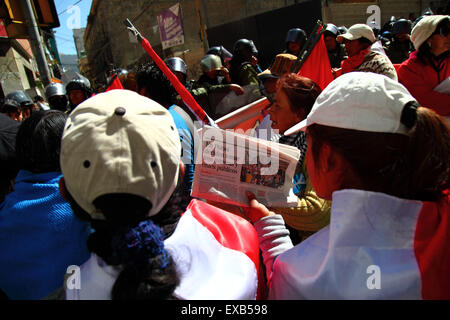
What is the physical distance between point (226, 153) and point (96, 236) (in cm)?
79

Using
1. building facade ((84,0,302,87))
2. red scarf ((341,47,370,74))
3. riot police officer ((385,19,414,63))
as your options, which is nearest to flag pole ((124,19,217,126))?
red scarf ((341,47,370,74))

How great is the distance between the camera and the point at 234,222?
1.25m

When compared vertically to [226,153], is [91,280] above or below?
below

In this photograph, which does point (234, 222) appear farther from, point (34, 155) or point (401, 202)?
point (34, 155)

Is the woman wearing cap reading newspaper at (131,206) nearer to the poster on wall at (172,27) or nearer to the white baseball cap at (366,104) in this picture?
the white baseball cap at (366,104)

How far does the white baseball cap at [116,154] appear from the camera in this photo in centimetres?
82

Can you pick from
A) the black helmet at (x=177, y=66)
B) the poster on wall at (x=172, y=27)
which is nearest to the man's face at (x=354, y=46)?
the black helmet at (x=177, y=66)

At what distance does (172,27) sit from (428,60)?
12660mm

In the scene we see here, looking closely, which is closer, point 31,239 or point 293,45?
point 31,239

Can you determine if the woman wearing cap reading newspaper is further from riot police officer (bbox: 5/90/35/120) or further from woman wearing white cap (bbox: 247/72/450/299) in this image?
riot police officer (bbox: 5/90/35/120)

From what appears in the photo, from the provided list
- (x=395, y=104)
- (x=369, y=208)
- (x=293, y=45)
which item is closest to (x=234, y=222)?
(x=369, y=208)

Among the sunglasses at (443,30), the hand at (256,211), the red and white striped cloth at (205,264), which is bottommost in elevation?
the hand at (256,211)

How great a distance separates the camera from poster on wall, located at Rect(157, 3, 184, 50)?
12875mm

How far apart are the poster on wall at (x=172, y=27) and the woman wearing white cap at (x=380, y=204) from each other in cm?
1293
